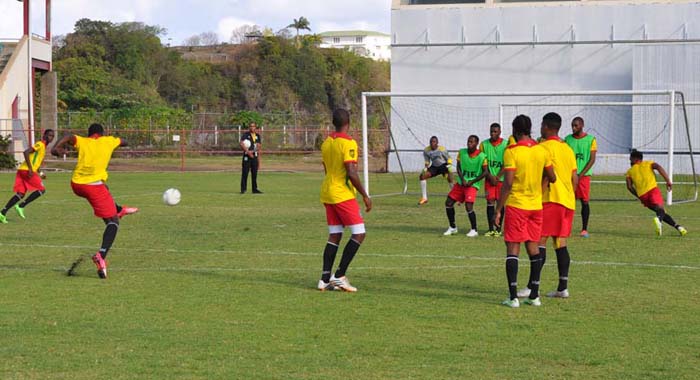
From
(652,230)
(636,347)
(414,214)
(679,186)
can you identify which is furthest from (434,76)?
(636,347)

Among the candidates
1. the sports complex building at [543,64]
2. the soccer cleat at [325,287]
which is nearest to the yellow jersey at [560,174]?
the soccer cleat at [325,287]

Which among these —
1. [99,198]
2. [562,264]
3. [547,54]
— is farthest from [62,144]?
[547,54]

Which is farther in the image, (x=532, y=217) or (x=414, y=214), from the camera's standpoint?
(x=414, y=214)

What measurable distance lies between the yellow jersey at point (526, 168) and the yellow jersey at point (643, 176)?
715 centimetres

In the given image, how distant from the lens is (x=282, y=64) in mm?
84250

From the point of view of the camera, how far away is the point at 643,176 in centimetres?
1658

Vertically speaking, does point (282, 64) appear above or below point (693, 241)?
above

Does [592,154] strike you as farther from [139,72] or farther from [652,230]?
[139,72]

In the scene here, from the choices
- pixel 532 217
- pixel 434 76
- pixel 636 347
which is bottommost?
pixel 636 347

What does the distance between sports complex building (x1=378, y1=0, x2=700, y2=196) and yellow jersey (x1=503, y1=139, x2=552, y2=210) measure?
26.2 metres

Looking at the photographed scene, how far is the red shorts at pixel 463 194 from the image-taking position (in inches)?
671

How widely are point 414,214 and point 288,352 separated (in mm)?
13320

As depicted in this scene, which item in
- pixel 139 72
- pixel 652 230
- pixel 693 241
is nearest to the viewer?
pixel 693 241

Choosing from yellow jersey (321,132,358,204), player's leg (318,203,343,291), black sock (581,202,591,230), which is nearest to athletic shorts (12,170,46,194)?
black sock (581,202,591,230)
